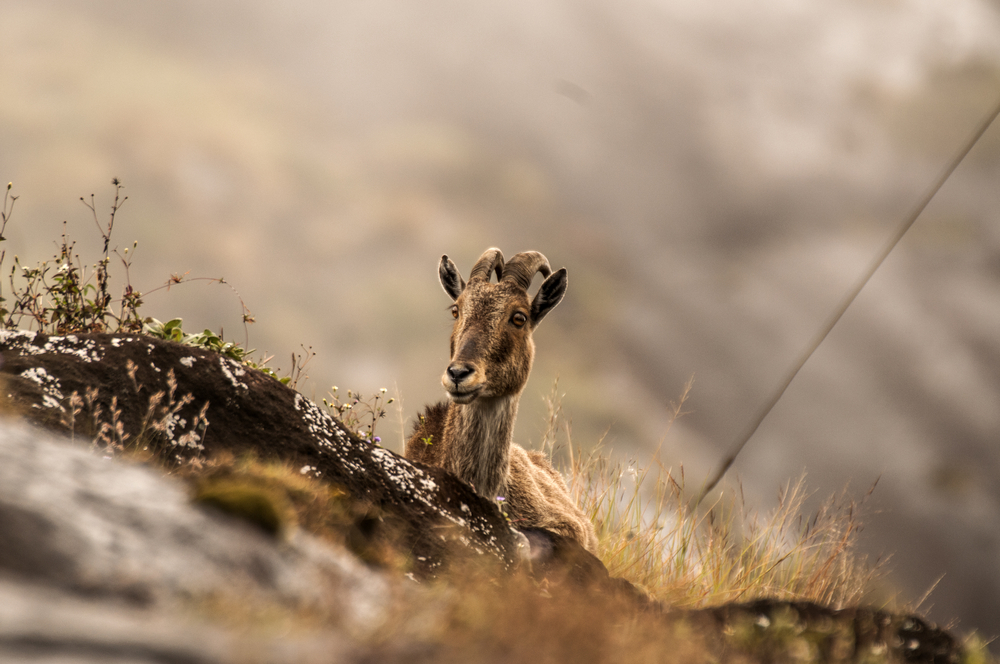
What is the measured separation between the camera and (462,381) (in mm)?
6547

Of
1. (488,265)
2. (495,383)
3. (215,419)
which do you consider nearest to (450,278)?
(488,265)

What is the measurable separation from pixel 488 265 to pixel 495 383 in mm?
1573

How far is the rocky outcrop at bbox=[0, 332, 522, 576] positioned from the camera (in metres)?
4.70

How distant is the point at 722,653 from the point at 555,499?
14.5ft

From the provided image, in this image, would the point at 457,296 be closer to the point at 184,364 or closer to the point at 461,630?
the point at 184,364

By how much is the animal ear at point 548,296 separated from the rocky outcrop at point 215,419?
8.39 ft

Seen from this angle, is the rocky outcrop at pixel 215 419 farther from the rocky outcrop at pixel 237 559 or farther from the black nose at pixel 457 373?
the black nose at pixel 457 373

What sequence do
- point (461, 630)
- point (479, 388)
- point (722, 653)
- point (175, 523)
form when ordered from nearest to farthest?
point (461, 630) < point (175, 523) < point (722, 653) < point (479, 388)

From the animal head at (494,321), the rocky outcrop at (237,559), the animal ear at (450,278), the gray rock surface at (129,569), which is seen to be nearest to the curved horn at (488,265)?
the animal head at (494,321)

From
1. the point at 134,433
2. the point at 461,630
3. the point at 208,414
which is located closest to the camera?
the point at 461,630

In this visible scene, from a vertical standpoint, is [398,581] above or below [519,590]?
A: below

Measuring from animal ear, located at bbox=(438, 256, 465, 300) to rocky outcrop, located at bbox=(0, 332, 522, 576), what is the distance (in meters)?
2.83

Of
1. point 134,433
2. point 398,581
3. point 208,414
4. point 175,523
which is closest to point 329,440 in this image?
point 208,414

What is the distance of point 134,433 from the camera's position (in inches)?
189
